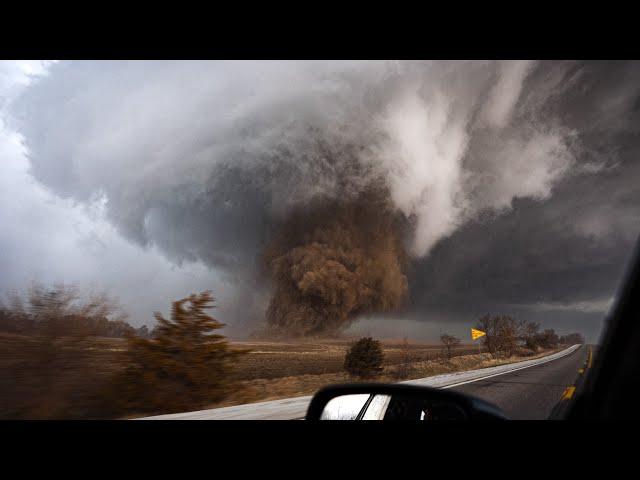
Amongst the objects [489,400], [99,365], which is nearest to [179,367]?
[99,365]

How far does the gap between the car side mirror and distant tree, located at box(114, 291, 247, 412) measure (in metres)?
9.15

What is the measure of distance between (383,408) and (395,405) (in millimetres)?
95

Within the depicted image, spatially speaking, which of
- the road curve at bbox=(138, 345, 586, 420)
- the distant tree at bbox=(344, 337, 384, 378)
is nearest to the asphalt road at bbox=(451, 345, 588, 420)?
the road curve at bbox=(138, 345, 586, 420)

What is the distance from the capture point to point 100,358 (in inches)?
385

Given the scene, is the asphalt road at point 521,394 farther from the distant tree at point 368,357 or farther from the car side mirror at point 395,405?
the distant tree at point 368,357

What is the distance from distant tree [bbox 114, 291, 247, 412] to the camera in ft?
33.8

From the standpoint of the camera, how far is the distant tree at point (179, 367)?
10297mm

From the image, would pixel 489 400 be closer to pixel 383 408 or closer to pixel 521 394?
pixel 521 394

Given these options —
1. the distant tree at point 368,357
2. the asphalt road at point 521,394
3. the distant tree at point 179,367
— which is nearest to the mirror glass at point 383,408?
the asphalt road at point 521,394
